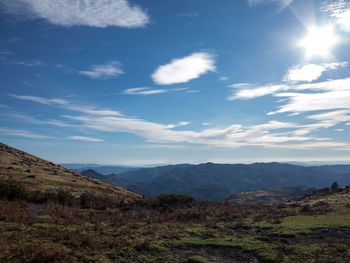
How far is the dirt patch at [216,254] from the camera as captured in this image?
11336 millimetres

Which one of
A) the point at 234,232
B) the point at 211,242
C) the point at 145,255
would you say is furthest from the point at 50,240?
the point at 234,232

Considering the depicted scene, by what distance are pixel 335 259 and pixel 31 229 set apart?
1539 cm

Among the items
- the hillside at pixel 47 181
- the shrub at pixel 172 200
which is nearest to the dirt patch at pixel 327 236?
the shrub at pixel 172 200

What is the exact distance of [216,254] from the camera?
12.2 meters

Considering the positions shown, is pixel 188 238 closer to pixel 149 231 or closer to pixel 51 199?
pixel 149 231

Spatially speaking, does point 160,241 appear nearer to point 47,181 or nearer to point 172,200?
point 172,200

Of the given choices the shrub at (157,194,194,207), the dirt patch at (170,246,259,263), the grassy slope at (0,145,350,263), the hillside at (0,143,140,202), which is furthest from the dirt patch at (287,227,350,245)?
the hillside at (0,143,140,202)

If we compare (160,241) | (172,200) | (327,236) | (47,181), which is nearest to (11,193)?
(160,241)

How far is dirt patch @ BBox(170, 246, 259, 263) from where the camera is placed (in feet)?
37.2

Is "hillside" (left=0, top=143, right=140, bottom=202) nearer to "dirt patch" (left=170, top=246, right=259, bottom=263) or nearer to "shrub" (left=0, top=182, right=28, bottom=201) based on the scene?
"shrub" (left=0, top=182, right=28, bottom=201)

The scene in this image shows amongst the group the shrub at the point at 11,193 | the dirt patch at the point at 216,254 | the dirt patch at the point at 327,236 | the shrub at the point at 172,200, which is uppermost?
the shrub at the point at 11,193

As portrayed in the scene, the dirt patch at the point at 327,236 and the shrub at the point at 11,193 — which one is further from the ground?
the shrub at the point at 11,193

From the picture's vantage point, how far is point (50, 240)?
1121 centimetres

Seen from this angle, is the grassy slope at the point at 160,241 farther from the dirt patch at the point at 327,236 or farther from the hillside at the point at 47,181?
the hillside at the point at 47,181
